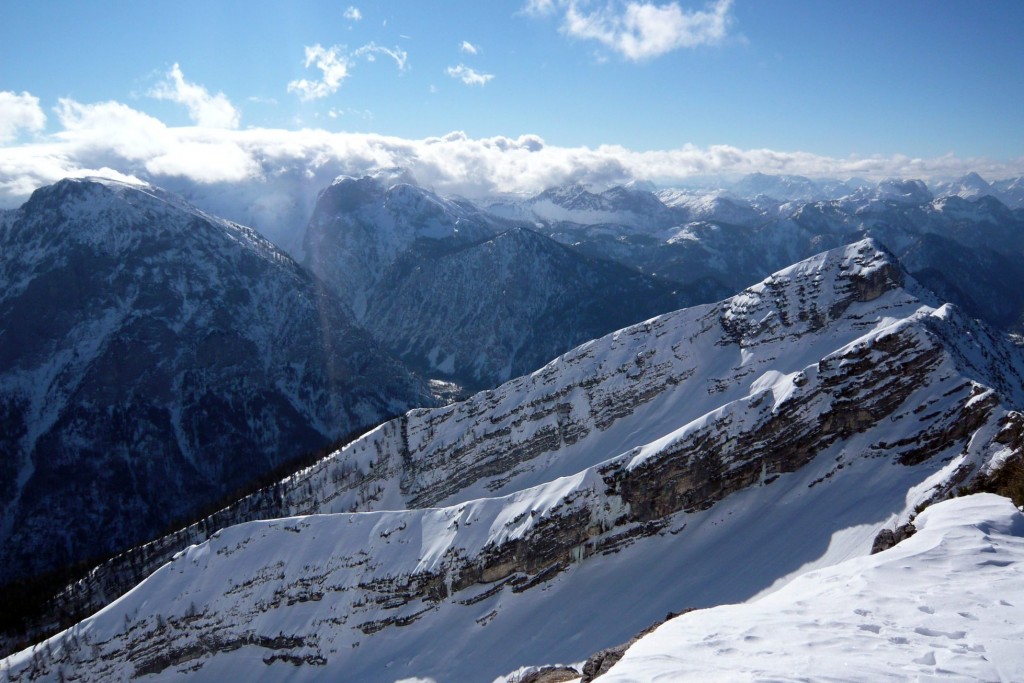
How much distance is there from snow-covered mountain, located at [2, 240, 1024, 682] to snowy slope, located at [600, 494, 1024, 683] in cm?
3936

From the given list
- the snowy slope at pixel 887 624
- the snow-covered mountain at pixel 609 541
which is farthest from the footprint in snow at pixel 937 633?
the snow-covered mountain at pixel 609 541

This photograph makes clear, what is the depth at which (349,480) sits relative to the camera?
6565 inches

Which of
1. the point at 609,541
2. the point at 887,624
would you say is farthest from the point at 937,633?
the point at 609,541

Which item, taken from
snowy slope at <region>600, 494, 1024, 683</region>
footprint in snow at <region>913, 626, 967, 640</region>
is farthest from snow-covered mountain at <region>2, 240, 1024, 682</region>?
footprint in snow at <region>913, 626, 967, 640</region>

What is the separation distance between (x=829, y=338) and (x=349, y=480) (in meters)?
116

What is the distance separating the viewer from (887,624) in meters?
28.9

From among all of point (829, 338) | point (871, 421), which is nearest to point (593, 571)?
point (871, 421)

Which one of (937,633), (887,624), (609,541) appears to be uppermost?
(887,624)

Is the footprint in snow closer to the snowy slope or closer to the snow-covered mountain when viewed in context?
the snowy slope

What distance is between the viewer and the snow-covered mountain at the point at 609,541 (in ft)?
263

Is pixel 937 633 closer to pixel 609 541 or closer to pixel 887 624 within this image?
pixel 887 624

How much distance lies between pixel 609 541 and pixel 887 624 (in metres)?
66.6

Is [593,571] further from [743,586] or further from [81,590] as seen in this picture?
[81,590]

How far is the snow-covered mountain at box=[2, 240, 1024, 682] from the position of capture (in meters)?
80.1
